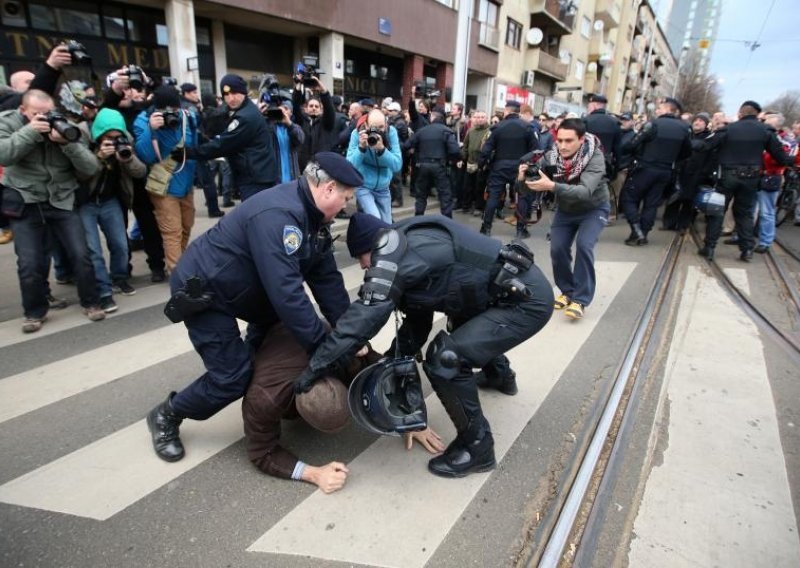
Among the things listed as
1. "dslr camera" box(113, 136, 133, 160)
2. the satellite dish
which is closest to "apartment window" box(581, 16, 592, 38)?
the satellite dish

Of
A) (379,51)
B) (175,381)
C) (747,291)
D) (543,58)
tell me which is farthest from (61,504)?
(543,58)

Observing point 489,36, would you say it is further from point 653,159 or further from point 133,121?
point 133,121

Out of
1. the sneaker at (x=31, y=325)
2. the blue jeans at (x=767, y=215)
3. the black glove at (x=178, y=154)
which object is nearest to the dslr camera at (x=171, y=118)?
the black glove at (x=178, y=154)

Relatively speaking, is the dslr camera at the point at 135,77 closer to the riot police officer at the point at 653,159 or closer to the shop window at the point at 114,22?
the riot police officer at the point at 653,159

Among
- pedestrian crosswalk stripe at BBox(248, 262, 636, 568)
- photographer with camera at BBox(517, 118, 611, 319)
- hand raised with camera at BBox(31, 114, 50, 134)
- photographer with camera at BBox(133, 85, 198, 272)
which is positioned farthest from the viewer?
photographer with camera at BBox(133, 85, 198, 272)

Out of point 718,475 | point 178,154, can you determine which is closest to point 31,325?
point 178,154

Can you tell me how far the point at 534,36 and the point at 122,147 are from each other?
25826mm

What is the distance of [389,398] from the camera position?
212 centimetres

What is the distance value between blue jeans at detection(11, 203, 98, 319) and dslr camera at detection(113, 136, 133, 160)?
2.05 ft

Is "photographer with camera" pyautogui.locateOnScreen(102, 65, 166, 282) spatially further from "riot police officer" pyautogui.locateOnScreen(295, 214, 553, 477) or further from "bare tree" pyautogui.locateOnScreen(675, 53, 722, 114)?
"bare tree" pyautogui.locateOnScreen(675, 53, 722, 114)

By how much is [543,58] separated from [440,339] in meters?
28.4

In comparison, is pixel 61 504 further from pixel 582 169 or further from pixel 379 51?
pixel 379 51

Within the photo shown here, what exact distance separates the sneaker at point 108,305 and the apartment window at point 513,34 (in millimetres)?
24769

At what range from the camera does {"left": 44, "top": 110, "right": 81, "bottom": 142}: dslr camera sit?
327 centimetres
